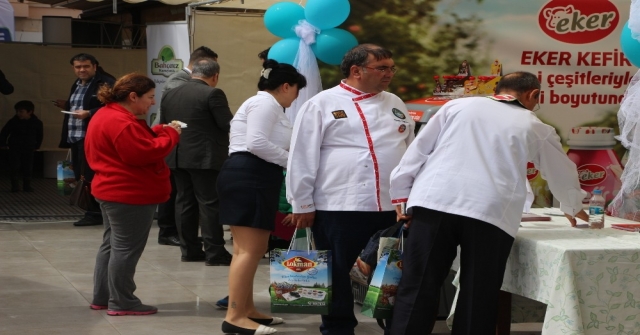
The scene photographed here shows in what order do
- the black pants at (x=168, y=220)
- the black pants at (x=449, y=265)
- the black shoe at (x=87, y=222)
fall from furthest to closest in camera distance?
the black shoe at (x=87, y=222)
the black pants at (x=168, y=220)
the black pants at (x=449, y=265)

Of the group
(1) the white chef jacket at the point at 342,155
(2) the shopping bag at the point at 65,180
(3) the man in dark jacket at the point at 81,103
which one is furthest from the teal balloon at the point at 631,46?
(2) the shopping bag at the point at 65,180

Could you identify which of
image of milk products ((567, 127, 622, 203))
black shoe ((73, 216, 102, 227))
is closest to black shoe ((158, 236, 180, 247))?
black shoe ((73, 216, 102, 227))

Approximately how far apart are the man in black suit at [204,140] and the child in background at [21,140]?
18.4 ft

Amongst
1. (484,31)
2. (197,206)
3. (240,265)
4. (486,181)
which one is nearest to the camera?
(486,181)

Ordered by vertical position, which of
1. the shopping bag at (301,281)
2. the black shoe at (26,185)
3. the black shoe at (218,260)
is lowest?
the black shoe at (26,185)

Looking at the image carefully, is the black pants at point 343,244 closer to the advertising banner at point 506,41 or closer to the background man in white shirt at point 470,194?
the background man in white shirt at point 470,194

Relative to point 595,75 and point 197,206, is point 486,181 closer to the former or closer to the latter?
point 595,75

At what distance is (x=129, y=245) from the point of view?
5504mm

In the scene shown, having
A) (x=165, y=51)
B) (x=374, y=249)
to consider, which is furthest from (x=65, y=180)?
(x=374, y=249)

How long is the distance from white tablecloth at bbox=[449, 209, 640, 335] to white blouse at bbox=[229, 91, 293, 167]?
160cm

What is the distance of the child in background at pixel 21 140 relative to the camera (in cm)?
1236

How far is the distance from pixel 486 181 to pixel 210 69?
12.6ft

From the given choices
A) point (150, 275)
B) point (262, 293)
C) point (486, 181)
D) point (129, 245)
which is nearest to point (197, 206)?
point (150, 275)

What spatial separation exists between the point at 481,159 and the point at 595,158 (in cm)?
232
